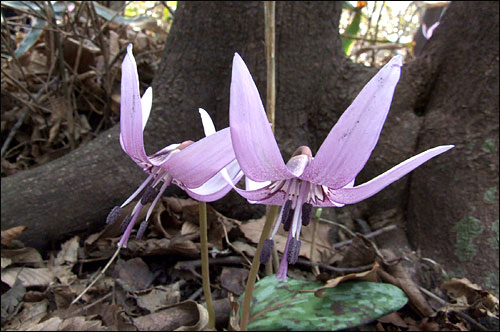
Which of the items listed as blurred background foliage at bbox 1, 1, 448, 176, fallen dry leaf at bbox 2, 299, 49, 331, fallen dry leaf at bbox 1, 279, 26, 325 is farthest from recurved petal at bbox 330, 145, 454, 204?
blurred background foliage at bbox 1, 1, 448, 176

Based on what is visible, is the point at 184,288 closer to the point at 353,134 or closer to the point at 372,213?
the point at 372,213

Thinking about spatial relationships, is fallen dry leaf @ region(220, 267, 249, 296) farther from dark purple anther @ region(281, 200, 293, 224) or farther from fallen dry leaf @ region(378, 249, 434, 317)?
dark purple anther @ region(281, 200, 293, 224)

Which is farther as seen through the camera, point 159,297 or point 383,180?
point 159,297

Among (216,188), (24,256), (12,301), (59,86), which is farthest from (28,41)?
(216,188)

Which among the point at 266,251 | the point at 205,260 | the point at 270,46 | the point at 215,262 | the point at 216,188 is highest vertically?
the point at 270,46

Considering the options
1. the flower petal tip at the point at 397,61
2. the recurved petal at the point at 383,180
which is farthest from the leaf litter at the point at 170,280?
the flower petal tip at the point at 397,61

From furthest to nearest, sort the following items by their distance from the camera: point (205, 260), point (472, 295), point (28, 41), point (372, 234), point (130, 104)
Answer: point (28, 41) < point (372, 234) < point (472, 295) < point (205, 260) < point (130, 104)

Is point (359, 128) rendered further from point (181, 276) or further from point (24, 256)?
point (24, 256)
